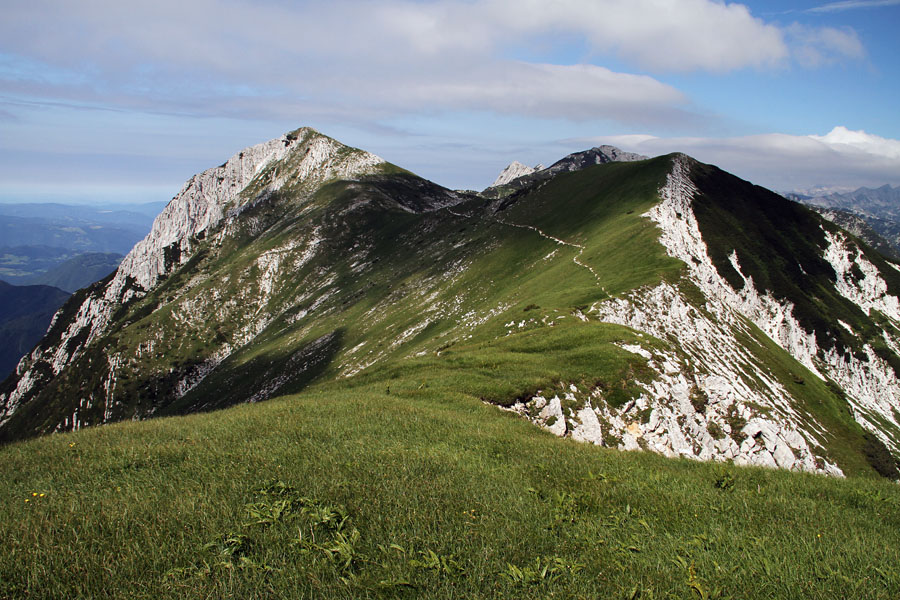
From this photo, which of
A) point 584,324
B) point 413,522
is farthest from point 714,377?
point 413,522

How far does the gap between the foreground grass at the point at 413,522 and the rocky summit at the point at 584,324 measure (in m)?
9.44

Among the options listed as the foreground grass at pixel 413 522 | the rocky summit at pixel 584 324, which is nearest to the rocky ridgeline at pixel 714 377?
the rocky summit at pixel 584 324

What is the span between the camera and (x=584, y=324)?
3256cm

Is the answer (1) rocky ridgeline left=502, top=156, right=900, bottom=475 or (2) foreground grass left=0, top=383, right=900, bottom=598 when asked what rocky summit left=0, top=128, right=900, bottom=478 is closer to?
(1) rocky ridgeline left=502, top=156, right=900, bottom=475

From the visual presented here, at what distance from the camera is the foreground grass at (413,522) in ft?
21.7

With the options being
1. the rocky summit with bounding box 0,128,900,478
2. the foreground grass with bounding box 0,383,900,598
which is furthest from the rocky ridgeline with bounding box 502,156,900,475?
the foreground grass with bounding box 0,383,900,598

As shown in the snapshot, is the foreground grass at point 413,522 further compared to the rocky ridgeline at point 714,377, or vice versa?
the rocky ridgeline at point 714,377

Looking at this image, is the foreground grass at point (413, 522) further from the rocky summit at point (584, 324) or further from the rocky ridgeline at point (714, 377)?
the rocky summit at point (584, 324)

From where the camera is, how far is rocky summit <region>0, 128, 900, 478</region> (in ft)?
82.3

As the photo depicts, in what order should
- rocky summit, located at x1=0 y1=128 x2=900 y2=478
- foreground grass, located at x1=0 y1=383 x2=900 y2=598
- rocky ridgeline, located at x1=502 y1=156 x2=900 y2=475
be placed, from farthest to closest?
rocky summit, located at x1=0 y1=128 x2=900 y2=478
rocky ridgeline, located at x1=502 y1=156 x2=900 y2=475
foreground grass, located at x1=0 y1=383 x2=900 y2=598

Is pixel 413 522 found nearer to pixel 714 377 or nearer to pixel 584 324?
pixel 584 324

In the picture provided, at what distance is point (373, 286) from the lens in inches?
4525

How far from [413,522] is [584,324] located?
26.9 m

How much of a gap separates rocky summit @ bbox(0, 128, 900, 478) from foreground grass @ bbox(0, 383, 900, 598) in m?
9.44
